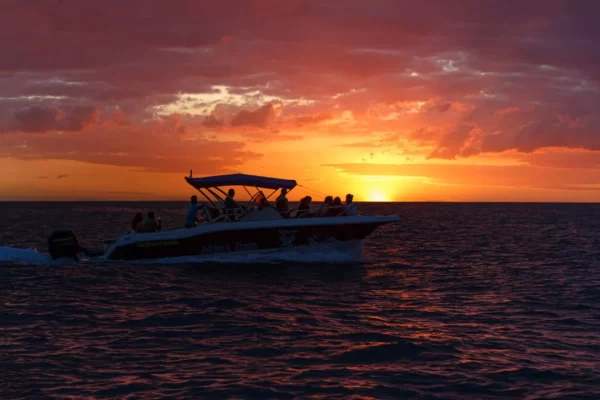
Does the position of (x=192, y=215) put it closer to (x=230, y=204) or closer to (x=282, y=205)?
(x=230, y=204)

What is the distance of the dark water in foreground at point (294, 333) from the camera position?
9.16 m

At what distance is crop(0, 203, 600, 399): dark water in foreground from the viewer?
9.16 meters

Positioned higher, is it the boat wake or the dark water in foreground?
the boat wake

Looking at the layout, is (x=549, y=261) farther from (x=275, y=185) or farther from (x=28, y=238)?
(x=28, y=238)

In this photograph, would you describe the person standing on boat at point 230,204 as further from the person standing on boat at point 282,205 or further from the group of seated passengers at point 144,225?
the group of seated passengers at point 144,225

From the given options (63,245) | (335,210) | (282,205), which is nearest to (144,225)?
(63,245)

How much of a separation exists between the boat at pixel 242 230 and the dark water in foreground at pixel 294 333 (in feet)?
2.90

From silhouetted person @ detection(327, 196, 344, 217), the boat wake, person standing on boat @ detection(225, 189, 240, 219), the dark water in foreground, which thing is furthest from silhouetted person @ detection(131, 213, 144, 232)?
silhouetted person @ detection(327, 196, 344, 217)

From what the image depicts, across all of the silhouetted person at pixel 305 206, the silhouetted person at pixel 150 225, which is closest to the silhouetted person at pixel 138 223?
the silhouetted person at pixel 150 225

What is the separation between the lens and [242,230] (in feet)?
73.3

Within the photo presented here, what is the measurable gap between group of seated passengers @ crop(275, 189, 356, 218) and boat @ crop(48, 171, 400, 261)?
0.23m

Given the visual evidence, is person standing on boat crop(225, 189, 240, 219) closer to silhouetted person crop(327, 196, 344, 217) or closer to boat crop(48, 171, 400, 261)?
boat crop(48, 171, 400, 261)

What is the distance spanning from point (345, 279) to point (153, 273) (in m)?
6.42

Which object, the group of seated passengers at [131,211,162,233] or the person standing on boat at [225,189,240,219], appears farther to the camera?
the group of seated passengers at [131,211,162,233]
